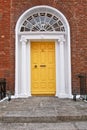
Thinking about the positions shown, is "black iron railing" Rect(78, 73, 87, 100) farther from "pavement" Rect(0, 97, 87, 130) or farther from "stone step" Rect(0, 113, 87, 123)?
"stone step" Rect(0, 113, 87, 123)

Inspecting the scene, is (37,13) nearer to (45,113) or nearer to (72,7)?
(72,7)

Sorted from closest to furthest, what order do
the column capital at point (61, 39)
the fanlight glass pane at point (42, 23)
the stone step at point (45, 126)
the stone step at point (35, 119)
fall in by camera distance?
the stone step at point (45, 126) → the stone step at point (35, 119) → the column capital at point (61, 39) → the fanlight glass pane at point (42, 23)

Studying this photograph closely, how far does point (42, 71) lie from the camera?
1089 centimetres

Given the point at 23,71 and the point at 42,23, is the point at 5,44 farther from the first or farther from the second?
the point at 42,23

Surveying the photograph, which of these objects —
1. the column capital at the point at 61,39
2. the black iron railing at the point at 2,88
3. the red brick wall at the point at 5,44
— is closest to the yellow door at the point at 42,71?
the column capital at the point at 61,39

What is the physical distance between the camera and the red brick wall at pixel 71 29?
1043 cm

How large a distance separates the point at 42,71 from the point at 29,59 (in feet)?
2.37

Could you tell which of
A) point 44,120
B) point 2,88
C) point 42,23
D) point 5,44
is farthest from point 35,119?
point 42,23

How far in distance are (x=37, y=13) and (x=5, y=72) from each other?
107 inches

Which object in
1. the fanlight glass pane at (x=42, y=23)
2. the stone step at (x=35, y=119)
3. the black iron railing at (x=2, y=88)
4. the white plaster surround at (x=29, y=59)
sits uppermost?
the fanlight glass pane at (x=42, y=23)

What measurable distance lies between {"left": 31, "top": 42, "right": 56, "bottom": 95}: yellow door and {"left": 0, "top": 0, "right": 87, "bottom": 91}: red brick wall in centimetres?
89

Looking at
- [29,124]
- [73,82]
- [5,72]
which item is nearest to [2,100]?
[5,72]

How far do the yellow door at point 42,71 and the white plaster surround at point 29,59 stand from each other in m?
0.19

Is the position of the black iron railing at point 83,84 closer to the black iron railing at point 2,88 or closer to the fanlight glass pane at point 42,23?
the fanlight glass pane at point 42,23
